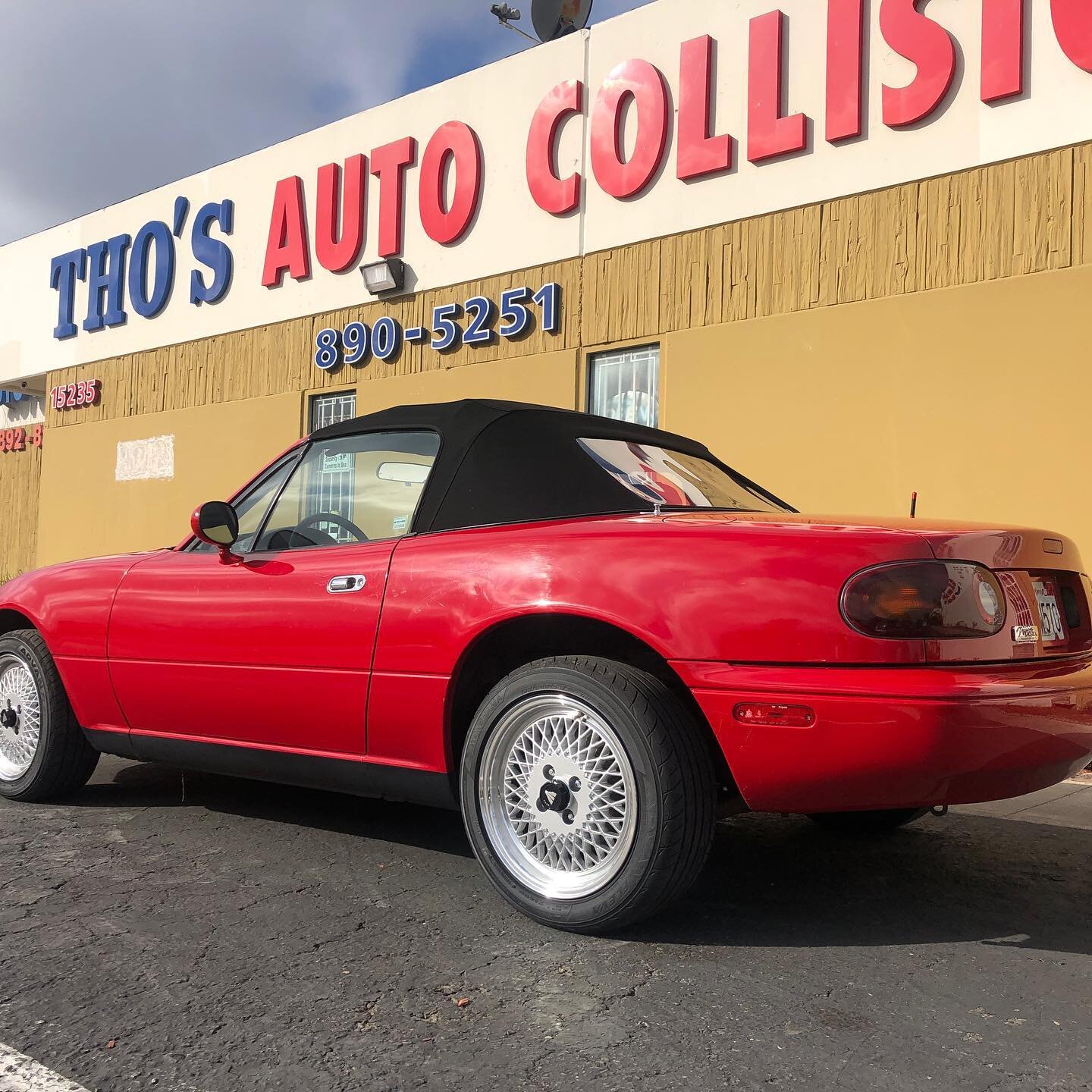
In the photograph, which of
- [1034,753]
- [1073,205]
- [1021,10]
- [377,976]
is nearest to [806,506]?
[1073,205]

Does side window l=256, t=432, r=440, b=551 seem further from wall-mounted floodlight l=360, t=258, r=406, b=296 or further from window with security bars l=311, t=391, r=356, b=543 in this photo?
A: wall-mounted floodlight l=360, t=258, r=406, b=296

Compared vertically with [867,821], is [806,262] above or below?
above

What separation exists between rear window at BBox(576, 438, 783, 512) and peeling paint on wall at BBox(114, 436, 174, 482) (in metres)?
11.3

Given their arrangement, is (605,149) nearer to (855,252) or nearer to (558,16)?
(558,16)

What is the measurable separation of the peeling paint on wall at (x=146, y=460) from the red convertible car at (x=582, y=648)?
1034 centimetres

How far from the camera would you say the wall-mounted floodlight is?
11.3 m

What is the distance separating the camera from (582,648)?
311cm

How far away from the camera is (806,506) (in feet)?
27.4

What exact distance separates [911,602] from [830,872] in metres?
1.31

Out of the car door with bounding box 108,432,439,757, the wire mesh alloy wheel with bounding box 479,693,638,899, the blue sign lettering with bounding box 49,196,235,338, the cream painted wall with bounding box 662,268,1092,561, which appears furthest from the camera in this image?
the blue sign lettering with bounding box 49,196,235,338

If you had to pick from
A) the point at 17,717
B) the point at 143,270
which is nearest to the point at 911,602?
the point at 17,717

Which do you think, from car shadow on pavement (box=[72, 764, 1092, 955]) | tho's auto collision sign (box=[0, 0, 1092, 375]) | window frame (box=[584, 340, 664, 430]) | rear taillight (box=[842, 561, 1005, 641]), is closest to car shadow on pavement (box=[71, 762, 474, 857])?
car shadow on pavement (box=[72, 764, 1092, 955])

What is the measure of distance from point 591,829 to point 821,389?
6.13 metres

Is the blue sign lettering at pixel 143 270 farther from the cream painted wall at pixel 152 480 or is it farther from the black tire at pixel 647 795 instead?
the black tire at pixel 647 795
